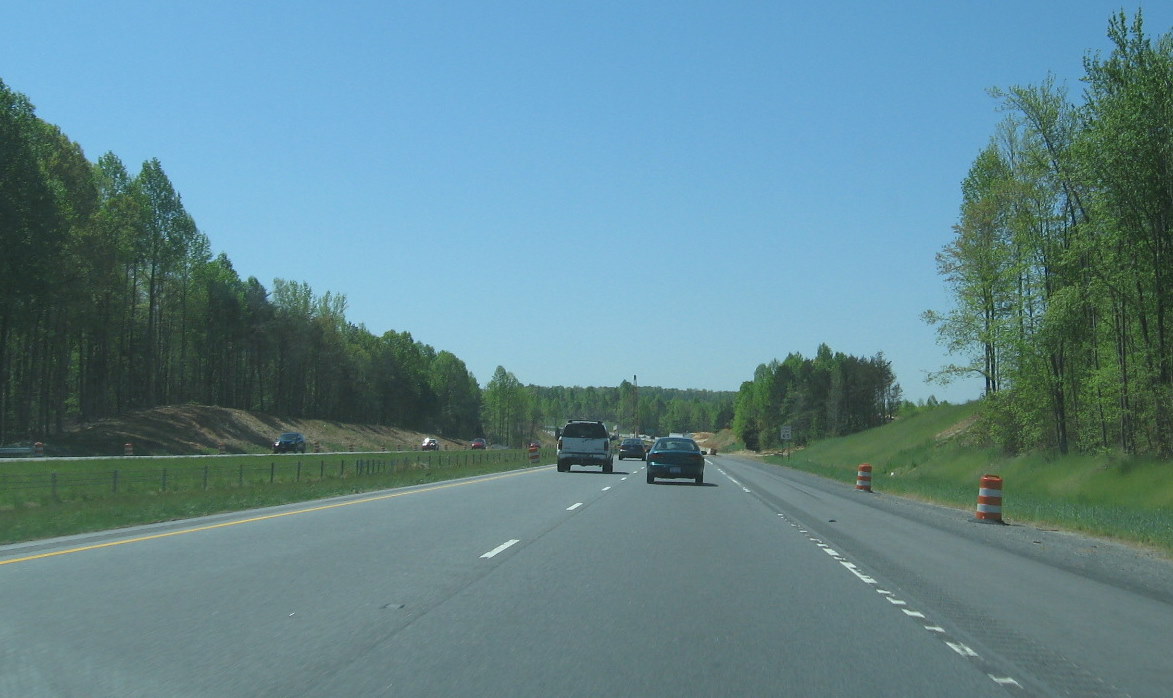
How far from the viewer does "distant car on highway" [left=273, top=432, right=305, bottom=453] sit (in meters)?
79.3

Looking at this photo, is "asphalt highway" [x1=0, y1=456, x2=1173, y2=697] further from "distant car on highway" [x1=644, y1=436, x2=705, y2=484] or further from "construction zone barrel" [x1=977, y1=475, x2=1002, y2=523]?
"distant car on highway" [x1=644, y1=436, x2=705, y2=484]

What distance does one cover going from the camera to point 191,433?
77.9 meters

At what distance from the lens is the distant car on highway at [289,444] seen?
7931cm

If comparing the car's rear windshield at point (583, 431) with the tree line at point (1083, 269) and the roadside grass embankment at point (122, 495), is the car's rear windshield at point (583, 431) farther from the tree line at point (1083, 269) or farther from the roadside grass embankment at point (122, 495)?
the tree line at point (1083, 269)

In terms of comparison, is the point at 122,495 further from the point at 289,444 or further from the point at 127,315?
the point at 127,315

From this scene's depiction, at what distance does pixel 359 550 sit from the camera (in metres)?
14.0

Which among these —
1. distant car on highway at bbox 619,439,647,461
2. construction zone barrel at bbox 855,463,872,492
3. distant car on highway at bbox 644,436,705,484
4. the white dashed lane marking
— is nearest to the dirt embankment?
distant car on highway at bbox 619,439,647,461

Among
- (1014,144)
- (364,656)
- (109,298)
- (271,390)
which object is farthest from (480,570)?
(271,390)

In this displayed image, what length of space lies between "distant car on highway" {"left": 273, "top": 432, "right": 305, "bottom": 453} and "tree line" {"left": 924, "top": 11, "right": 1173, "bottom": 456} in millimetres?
51097

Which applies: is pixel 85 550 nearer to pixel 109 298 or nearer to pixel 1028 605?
pixel 1028 605

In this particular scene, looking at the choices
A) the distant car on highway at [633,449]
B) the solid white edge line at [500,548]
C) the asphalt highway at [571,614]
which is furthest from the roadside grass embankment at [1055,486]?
the distant car on highway at [633,449]

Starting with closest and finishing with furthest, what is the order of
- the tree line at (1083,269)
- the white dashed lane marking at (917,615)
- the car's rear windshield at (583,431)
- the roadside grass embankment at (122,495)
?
the white dashed lane marking at (917,615)
the roadside grass embankment at (122,495)
the tree line at (1083,269)
the car's rear windshield at (583,431)

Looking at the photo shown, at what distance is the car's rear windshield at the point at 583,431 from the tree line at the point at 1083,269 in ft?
57.1

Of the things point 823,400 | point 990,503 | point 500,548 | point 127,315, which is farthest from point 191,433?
point 823,400
